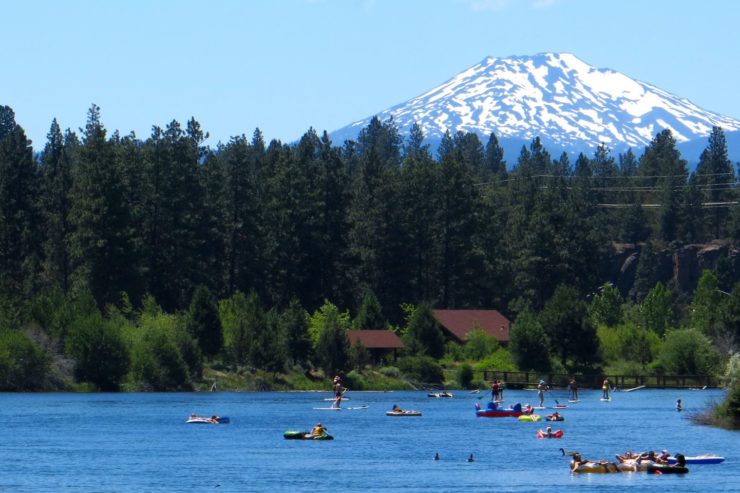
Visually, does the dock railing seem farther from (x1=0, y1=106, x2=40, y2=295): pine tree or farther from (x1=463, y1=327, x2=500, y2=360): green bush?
(x1=0, y1=106, x2=40, y2=295): pine tree

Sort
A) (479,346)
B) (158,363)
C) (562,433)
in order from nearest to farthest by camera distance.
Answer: (562,433) < (158,363) < (479,346)

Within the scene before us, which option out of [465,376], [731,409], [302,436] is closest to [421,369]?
[465,376]

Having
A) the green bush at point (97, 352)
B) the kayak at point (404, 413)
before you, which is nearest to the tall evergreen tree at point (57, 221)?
the green bush at point (97, 352)

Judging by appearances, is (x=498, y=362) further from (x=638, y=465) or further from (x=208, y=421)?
(x=638, y=465)

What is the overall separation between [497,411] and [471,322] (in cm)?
5195

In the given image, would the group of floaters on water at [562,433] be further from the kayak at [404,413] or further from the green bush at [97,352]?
the green bush at [97,352]

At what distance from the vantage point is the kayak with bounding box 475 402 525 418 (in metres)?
101

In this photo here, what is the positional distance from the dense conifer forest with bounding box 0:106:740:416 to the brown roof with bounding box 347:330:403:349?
172 cm

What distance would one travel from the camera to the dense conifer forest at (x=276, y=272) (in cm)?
12281

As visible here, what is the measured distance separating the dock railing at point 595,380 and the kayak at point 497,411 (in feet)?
106

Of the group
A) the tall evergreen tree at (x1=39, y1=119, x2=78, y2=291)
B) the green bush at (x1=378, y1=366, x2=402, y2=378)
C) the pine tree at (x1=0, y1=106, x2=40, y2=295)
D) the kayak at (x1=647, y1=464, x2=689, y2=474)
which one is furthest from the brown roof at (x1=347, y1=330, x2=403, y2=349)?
the kayak at (x1=647, y1=464, x2=689, y2=474)

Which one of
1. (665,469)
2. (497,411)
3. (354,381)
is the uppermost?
(354,381)

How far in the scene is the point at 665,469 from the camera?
213 feet

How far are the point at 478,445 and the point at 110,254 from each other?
7038 centimetres
